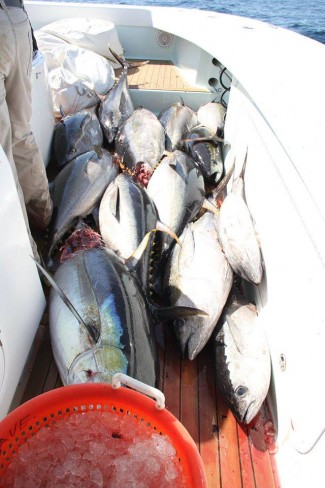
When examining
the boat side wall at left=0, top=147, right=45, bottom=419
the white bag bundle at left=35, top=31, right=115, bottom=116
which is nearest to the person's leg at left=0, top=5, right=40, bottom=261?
the boat side wall at left=0, top=147, right=45, bottom=419

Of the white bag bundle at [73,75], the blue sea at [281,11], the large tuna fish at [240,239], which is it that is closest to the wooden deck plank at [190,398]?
the large tuna fish at [240,239]

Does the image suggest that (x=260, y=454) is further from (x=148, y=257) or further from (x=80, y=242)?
(x=80, y=242)

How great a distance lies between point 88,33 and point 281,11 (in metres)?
12.1

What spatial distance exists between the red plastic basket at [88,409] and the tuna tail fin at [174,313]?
77 cm

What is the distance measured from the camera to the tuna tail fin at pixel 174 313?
1856 millimetres

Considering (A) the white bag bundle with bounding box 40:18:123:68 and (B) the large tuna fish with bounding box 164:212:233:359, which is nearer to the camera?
(B) the large tuna fish with bounding box 164:212:233:359

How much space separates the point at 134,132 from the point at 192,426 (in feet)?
8.60

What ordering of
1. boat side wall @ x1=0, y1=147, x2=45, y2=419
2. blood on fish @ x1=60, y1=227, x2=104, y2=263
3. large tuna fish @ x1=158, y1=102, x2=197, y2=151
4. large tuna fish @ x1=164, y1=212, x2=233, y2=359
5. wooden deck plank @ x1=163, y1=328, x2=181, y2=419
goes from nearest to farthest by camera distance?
boat side wall @ x1=0, y1=147, x2=45, y2=419 → wooden deck plank @ x1=163, y1=328, x2=181, y2=419 → large tuna fish @ x1=164, y1=212, x2=233, y2=359 → blood on fish @ x1=60, y1=227, x2=104, y2=263 → large tuna fish @ x1=158, y1=102, x2=197, y2=151

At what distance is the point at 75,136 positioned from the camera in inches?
130

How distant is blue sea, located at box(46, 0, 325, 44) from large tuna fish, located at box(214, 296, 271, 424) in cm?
924

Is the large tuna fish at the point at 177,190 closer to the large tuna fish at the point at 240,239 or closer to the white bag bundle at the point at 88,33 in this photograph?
the large tuna fish at the point at 240,239

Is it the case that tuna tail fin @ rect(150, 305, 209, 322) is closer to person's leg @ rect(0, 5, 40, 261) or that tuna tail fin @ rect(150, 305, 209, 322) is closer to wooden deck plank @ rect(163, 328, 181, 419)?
wooden deck plank @ rect(163, 328, 181, 419)

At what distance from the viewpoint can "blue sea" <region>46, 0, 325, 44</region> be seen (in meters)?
10.6

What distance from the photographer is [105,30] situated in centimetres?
479
